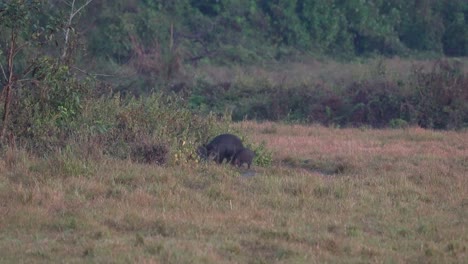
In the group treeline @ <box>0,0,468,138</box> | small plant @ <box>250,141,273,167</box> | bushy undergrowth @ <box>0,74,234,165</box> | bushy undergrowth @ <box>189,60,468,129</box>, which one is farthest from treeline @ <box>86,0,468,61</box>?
bushy undergrowth @ <box>0,74,234,165</box>

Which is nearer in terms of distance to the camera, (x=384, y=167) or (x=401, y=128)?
(x=384, y=167)

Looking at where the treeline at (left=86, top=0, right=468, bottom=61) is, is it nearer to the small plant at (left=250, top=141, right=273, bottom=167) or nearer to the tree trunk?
the small plant at (left=250, top=141, right=273, bottom=167)

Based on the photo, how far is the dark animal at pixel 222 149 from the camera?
12516 mm

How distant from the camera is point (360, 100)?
74.8 feet

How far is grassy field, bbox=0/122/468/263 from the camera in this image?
796 cm

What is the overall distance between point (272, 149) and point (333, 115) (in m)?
8.04

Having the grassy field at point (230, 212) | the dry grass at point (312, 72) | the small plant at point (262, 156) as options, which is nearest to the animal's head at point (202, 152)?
the grassy field at point (230, 212)

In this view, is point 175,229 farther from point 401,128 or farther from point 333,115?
point 333,115

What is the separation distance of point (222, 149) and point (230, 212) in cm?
310

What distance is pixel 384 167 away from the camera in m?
12.9

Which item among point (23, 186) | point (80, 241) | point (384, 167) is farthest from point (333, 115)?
point (80, 241)

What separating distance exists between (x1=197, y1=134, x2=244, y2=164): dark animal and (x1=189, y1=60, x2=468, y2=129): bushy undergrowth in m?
8.98

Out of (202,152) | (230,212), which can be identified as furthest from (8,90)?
(230,212)

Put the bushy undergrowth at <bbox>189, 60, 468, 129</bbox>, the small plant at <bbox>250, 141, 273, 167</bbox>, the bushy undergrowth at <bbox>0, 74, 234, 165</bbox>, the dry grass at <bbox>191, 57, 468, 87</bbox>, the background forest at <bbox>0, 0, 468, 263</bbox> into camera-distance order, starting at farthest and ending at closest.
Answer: the dry grass at <bbox>191, 57, 468, 87</bbox> → the bushy undergrowth at <bbox>189, 60, 468, 129</bbox> → the small plant at <bbox>250, 141, 273, 167</bbox> → the bushy undergrowth at <bbox>0, 74, 234, 165</bbox> → the background forest at <bbox>0, 0, 468, 263</bbox>
